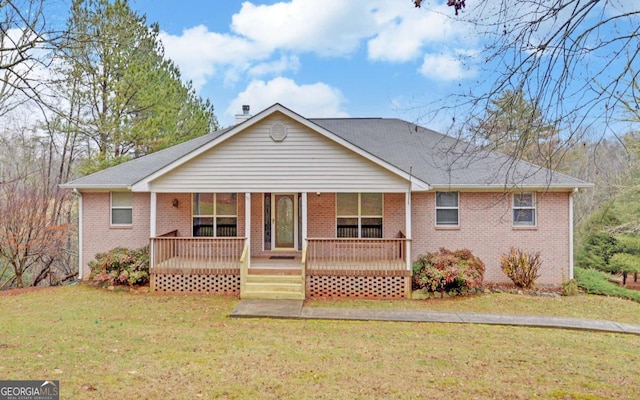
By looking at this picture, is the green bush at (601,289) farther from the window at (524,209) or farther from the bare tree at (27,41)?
the bare tree at (27,41)

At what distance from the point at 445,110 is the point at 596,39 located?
4.63 feet

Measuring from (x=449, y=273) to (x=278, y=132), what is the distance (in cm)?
647

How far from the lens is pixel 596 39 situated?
3.34 meters

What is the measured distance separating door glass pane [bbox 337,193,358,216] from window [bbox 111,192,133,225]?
24.0ft

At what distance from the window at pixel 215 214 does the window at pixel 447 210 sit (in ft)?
23.2

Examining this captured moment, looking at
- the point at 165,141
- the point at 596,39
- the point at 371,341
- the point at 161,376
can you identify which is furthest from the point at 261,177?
the point at 165,141

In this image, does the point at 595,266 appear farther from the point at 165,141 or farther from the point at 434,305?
the point at 165,141

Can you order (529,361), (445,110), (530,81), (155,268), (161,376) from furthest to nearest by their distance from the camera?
1. (155,268)
2. (529,361)
3. (161,376)
4. (445,110)
5. (530,81)

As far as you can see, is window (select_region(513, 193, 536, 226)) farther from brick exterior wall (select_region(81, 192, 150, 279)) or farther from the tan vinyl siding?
brick exterior wall (select_region(81, 192, 150, 279))

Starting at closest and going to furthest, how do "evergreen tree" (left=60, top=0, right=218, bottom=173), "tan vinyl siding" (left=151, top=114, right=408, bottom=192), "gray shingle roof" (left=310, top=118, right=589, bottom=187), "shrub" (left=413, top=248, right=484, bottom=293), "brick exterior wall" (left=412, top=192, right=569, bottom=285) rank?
"shrub" (left=413, top=248, right=484, bottom=293)
"tan vinyl siding" (left=151, top=114, right=408, bottom=192)
"gray shingle roof" (left=310, top=118, right=589, bottom=187)
"brick exterior wall" (left=412, top=192, right=569, bottom=285)
"evergreen tree" (left=60, top=0, right=218, bottom=173)

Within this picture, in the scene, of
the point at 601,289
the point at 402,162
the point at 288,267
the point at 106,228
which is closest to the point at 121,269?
the point at 106,228

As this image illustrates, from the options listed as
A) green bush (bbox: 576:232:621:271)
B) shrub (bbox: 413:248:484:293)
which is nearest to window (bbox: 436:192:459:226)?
shrub (bbox: 413:248:484:293)

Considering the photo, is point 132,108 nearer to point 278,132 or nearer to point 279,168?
point 278,132

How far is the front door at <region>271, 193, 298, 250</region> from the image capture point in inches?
513
